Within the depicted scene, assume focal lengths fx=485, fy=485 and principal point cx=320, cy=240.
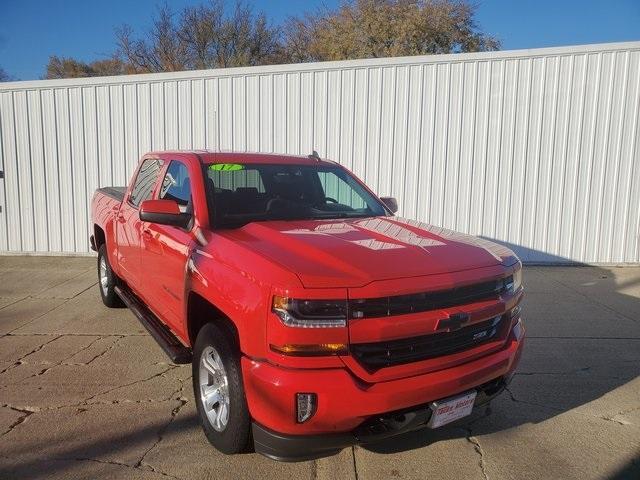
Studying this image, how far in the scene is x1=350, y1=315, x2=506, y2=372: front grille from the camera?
2.39 m

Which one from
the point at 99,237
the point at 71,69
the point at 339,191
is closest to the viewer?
the point at 339,191

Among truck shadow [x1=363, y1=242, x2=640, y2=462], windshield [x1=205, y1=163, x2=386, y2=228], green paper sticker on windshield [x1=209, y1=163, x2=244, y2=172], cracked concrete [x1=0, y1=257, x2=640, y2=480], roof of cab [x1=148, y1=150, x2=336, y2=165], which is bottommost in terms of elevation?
cracked concrete [x1=0, y1=257, x2=640, y2=480]

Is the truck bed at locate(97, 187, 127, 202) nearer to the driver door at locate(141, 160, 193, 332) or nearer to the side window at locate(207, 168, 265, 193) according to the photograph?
the driver door at locate(141, 160, 193, 332)

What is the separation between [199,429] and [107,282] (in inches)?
131

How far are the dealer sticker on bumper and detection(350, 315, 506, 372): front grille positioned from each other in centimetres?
24

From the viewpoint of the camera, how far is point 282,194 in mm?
3879

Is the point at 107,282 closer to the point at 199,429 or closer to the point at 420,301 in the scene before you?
the point at 199,429

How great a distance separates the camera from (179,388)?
382 centimetres

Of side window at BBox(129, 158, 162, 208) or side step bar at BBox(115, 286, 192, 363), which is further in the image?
side window at BBox(129, 158, 162, 208)

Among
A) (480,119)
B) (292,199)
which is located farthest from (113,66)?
(292,199)

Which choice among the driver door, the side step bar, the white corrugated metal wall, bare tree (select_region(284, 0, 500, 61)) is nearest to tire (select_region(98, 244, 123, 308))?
the side step bar

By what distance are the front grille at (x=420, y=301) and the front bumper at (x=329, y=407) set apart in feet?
1.02

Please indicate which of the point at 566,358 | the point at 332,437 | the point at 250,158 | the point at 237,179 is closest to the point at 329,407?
the point at 332,437

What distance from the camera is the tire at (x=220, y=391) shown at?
2.54m
